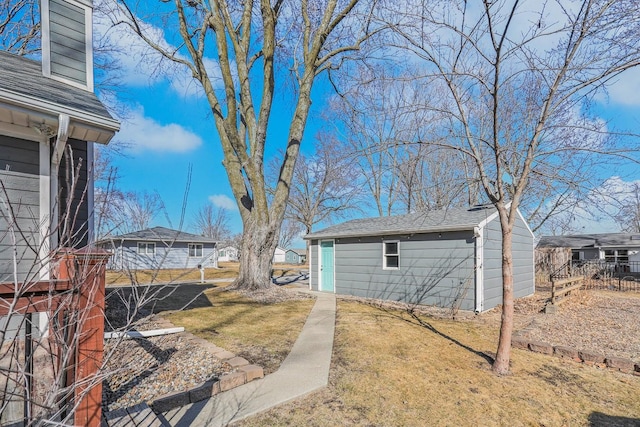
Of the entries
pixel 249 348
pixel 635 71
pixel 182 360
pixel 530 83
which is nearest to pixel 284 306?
pixel 249 348

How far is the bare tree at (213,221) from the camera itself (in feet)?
144

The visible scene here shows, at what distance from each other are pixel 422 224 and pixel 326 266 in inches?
178

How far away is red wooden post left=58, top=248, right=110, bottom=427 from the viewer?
5.98ft

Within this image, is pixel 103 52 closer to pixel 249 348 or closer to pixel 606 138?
pixel 249 348

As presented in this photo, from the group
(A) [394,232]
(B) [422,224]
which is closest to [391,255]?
(A) [394,232]

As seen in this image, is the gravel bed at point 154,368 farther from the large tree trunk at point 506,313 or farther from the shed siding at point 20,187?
the large tree trunk at point 506,313

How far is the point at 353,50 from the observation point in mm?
10516

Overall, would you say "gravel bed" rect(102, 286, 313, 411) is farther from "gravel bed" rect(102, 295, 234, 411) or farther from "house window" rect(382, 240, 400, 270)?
"house window" rect(382, 240, 400, 270)

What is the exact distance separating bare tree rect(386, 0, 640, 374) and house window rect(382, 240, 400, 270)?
19.5 feet

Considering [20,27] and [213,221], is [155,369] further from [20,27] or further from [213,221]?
[213,221]

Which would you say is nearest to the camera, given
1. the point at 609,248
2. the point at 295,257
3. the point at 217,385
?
the point at 217,385

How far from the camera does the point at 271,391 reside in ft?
11.5

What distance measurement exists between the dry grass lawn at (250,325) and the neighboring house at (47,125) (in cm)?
253

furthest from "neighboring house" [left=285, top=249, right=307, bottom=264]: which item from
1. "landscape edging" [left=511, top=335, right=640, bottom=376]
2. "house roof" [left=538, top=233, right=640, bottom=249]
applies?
"landscape edging" [left=511, top=335, right=640, bottom=376]
